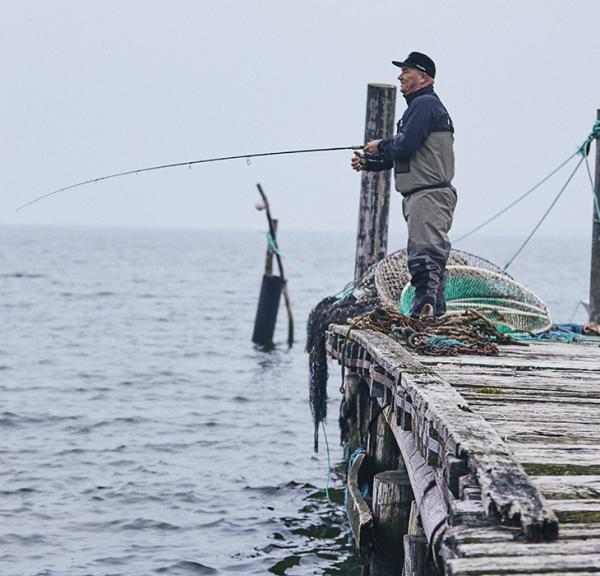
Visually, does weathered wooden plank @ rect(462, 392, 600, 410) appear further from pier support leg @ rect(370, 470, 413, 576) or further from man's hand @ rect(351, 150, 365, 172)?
man's hand @ rect(351, 150, 365, 172)

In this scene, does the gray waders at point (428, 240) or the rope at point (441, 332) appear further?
the gray waders at point (428, 240)

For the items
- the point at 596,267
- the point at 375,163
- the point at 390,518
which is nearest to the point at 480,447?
the point at 390,518

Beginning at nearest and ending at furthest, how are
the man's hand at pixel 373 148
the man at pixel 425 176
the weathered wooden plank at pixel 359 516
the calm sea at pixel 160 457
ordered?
the weathered wooden plank at pixel 359 516 → the man at pixel 425 176 → the man's hand at pixel 373 148 → the calm sea at pixel 160 457

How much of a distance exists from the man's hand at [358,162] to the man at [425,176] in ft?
1.02

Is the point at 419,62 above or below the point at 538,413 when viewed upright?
above

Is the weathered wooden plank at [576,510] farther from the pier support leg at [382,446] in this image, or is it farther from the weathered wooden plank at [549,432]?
the pier support leg at [382,446]

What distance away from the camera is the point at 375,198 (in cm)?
1120

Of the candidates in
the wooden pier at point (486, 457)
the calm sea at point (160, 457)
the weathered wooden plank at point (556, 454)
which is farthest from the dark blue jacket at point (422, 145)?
the weathered wooden plank at point (556, 454)

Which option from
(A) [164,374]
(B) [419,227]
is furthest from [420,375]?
(A) [164,374]

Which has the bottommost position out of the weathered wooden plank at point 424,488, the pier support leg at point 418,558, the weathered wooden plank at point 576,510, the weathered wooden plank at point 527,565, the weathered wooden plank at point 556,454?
the pier support leg at point 418,558

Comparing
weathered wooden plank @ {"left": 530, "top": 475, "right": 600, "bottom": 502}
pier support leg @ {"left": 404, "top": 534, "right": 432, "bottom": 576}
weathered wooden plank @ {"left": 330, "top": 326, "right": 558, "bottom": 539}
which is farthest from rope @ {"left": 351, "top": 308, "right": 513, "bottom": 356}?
weathered wooden plank @ {"left": 530, "top": 475, "right": 600, "bottom": 502}

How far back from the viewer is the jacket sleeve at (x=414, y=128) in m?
7.93

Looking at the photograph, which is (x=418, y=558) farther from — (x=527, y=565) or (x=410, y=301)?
(x=410, y=301)

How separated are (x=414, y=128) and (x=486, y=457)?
4116 millimetres
